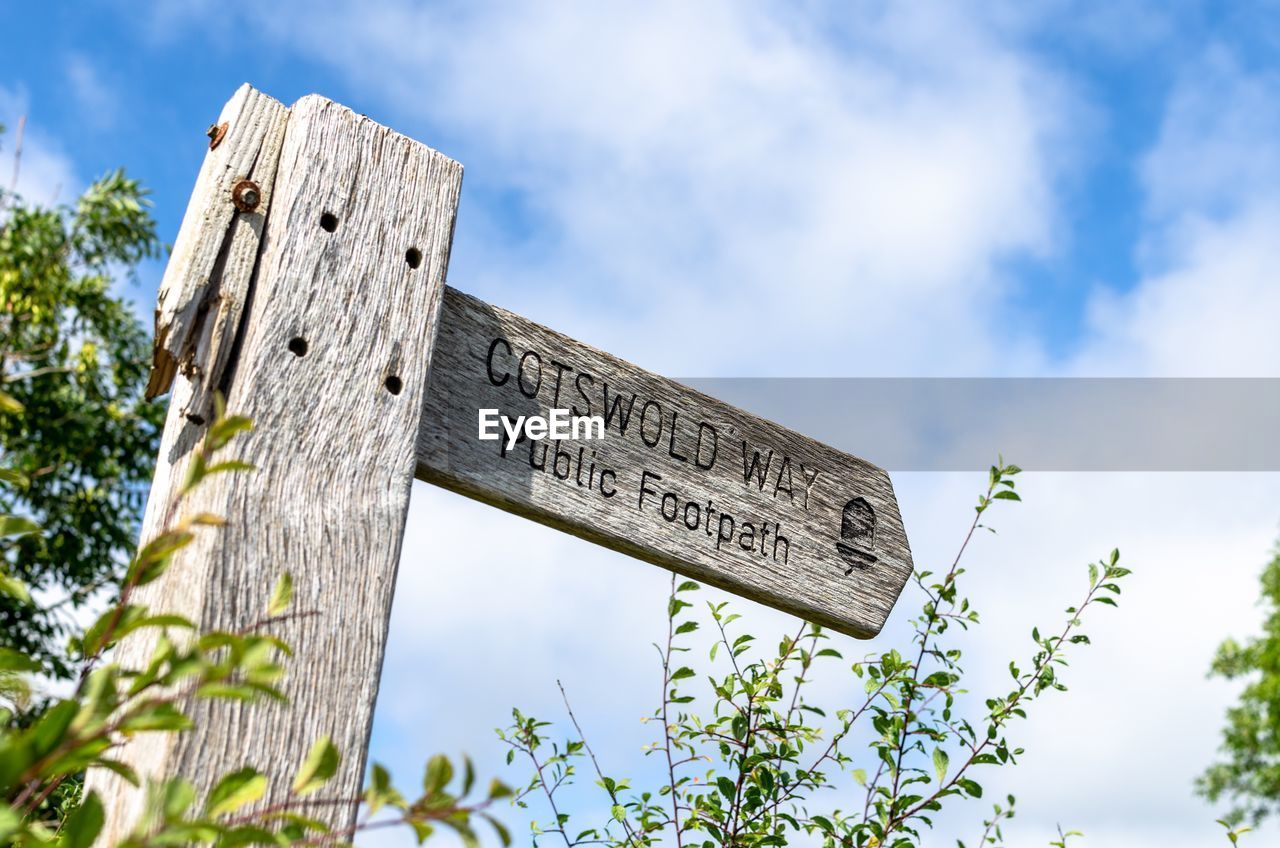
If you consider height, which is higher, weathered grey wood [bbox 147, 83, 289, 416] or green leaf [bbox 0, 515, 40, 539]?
weathered grey wood [bbox 147, 83, 289, 416]

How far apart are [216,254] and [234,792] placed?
0.84 metres

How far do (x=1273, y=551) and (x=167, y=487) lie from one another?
68.4ft

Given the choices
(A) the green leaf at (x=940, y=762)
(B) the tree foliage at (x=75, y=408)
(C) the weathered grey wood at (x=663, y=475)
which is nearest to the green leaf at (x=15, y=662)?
(C) the weathered grey wood at (x=663, y=475)

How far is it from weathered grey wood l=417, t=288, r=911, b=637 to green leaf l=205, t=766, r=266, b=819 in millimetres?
750

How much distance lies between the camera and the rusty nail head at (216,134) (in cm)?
152

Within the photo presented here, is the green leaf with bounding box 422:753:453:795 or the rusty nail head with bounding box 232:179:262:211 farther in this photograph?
the rusty nail head with bounding box 232:179:262:211

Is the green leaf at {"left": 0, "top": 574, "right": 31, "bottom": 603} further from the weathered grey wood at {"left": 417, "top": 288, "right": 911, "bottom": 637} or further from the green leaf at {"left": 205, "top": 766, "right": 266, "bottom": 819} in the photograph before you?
the weathered grey wood at {"left": 417, "top": 288, "right": 911, "bottom": 637}

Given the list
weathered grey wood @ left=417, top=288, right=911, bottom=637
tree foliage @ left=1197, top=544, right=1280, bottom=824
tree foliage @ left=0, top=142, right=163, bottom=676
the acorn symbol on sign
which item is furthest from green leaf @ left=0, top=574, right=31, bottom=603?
tree foliage @ left=1197, top=544, right=1280, bottom=824

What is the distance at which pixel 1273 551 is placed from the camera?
1853cm

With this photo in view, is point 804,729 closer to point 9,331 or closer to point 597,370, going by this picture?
point 597,370

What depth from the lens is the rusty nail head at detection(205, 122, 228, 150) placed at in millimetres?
1521

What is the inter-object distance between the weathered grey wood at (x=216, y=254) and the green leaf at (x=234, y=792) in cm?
68

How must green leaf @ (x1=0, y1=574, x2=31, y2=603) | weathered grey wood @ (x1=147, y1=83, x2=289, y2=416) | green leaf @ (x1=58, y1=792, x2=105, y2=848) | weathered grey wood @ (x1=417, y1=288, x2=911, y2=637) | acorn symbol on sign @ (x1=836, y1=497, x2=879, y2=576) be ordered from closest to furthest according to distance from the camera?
green leaf @ (x1=58, y1=792, x2=105, y2=848)
green leaf @ (x1=0, y1=574, x2=31, y2=603)
weathered grey wood @ (x1=147, y1=83, x2=289, y2=416)
weathered grey wood @ (x1=417, y1=288, x2=911, y2=637)
acorn symbol on sign @ (x1=836, y1=497, x2=879, y2=576)

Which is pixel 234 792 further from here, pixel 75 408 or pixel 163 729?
pixel 75 408
